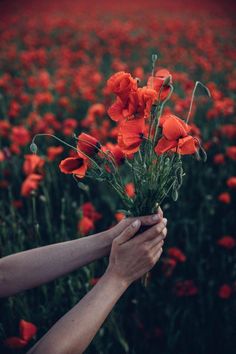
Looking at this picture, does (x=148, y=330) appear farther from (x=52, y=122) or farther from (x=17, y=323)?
(x=52, y=122)

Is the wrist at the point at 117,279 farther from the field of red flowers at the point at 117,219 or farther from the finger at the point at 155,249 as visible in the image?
the field of red flowers at the point at 117,219

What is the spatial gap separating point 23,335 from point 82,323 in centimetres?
46

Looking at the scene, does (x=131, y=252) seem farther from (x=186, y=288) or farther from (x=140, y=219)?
(x=186, y=288)

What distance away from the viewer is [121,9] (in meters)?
10.8

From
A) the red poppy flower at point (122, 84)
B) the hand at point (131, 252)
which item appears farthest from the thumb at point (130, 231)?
the red poppy flower at point (122, 84)

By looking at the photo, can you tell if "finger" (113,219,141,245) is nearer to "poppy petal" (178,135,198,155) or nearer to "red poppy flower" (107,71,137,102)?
"poppy petal" (178,135,198,155)

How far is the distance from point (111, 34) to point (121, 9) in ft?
19.7

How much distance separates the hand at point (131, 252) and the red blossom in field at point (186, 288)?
681 millimetres

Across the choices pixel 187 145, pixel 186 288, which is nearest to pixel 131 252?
pixel 187 145

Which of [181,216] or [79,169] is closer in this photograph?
[79,169]

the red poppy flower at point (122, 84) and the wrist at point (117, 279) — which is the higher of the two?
the red poppy flower at point (122, 84)

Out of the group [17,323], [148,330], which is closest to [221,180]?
[148,330]

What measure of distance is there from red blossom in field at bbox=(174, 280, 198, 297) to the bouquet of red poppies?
0.70 meters

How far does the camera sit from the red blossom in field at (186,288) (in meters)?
1.58
